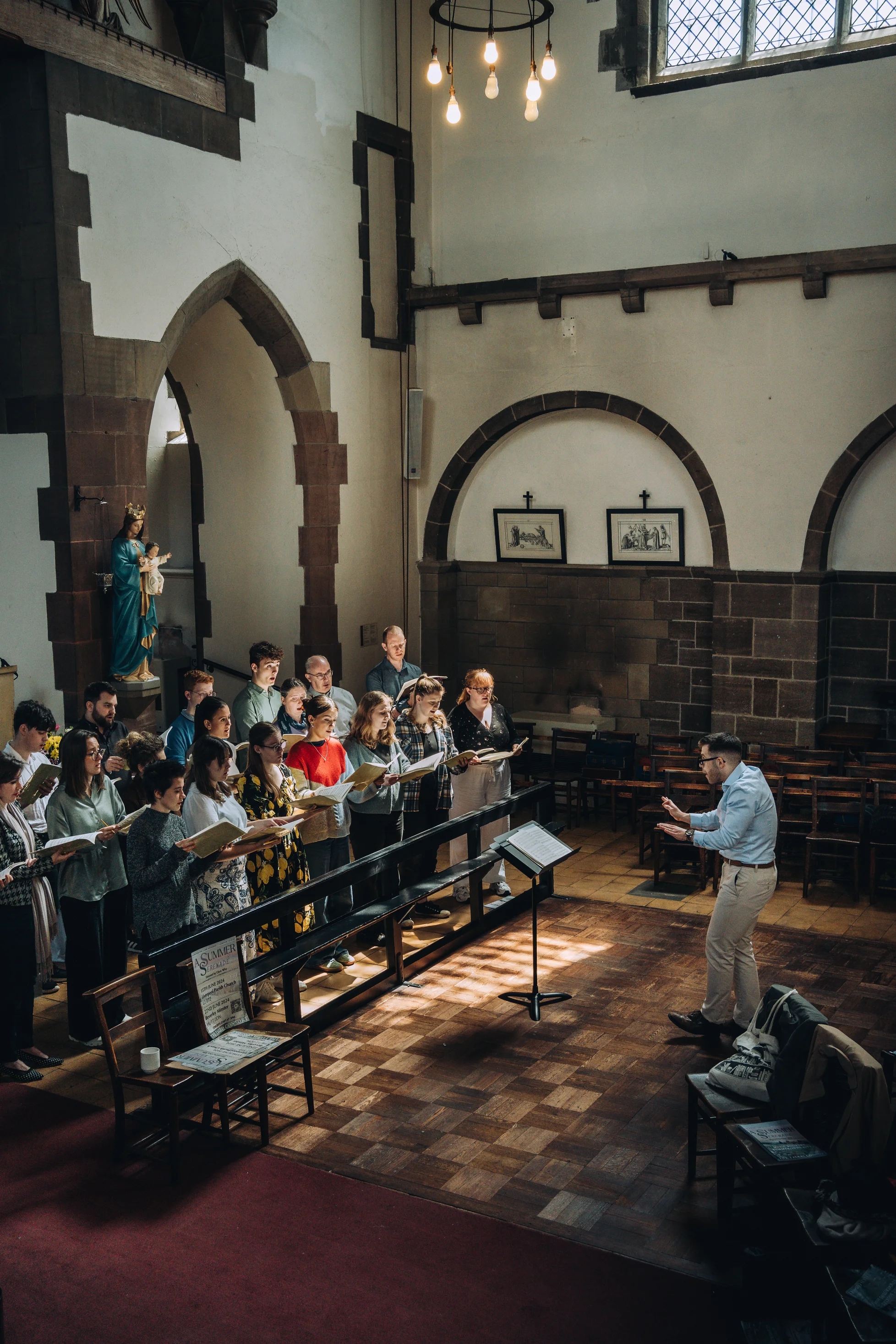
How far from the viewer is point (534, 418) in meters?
11.4

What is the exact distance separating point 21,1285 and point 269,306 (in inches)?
304

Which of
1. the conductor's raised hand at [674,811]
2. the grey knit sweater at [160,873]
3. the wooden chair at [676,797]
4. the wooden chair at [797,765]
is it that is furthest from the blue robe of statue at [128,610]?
the wooden chair at [797,765]

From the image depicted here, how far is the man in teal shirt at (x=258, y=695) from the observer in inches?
323

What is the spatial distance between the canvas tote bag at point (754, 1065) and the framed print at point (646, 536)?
6.45 m

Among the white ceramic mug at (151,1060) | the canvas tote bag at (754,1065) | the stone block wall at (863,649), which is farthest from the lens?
the stone block wall at (863,649)

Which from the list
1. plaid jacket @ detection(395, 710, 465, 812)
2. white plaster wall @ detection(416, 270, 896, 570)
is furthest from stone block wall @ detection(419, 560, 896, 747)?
plaid jacket @ detection(395, 710, 465, 812)

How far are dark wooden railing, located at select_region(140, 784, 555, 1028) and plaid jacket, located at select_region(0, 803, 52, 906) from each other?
648mm

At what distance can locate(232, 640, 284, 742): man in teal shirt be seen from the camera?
26.9 feet

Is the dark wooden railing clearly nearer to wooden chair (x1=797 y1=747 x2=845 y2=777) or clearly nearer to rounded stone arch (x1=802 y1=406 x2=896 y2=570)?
wooden chair (x1=797 y1=747 x2=845 y2=777)

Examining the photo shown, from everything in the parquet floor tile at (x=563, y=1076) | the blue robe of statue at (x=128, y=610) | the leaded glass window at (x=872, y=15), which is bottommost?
the parquet floor tile at (x=563, y=1076)

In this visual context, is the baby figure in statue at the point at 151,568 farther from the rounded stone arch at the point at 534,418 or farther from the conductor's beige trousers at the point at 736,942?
the conductor's beige trousers at the point at 736,942

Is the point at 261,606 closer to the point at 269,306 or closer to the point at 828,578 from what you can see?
the point at 269,306

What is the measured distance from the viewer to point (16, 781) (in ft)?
18.8

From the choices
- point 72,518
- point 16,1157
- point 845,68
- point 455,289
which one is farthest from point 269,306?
point 16,1157
